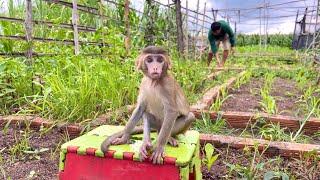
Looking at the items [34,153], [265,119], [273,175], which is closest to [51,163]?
[34,153]

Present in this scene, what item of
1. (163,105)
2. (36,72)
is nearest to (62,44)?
(36,72)

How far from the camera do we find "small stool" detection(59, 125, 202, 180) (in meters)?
2.22

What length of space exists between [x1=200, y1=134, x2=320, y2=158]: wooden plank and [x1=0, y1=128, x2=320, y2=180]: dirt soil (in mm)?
58

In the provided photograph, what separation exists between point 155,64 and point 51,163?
1.27 m

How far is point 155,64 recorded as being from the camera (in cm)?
241

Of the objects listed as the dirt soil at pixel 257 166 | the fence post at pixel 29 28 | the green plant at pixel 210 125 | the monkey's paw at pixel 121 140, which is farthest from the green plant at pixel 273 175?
the fence post at pixel 29 28

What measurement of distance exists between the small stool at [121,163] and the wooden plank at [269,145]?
932 mm

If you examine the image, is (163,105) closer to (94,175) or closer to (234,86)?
(94,175)

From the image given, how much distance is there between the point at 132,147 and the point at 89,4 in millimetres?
5875

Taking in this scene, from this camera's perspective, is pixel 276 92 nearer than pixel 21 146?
No

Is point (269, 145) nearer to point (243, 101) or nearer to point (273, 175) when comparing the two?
point (273, 175)

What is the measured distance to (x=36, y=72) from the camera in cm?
470

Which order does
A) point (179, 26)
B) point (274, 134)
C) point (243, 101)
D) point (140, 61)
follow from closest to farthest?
1. point (140, 61)
2. point (274, 134)
3. point (243, 101)
4. point (179, 26)

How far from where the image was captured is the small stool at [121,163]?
7.28 ft
